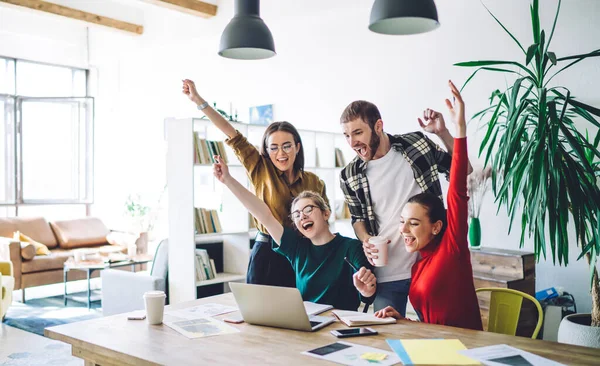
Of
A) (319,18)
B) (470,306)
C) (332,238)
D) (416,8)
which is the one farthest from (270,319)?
(319,18)

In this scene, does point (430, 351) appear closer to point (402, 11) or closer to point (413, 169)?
point (413, 169)

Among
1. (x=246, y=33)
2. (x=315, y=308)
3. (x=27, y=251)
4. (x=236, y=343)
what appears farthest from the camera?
(x=27, y=251)

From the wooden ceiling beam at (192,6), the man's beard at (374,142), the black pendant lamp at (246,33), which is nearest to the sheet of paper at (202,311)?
the man's beard at (374,142)

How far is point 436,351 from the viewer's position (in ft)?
4.99

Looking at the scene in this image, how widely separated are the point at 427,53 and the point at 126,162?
5066 mm

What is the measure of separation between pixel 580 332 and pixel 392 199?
5.35 ft

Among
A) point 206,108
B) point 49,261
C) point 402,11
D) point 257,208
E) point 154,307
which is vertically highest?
point 402,11

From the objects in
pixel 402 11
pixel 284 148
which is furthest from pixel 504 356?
pixel 284 148

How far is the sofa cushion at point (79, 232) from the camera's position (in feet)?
23.5

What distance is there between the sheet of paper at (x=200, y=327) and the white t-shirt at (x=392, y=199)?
2.31ft

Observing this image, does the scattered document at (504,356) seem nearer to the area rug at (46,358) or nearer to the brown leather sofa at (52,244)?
the area rug at (46,358)

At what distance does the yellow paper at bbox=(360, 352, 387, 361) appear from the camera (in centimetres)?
154

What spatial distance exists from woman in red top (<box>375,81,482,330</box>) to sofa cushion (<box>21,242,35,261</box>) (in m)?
5.14

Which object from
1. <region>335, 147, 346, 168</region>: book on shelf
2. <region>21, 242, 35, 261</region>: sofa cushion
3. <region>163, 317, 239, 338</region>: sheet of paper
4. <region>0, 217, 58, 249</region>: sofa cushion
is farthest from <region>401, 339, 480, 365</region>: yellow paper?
<region>0, 217, 58, 249</region>: sofa cushion
